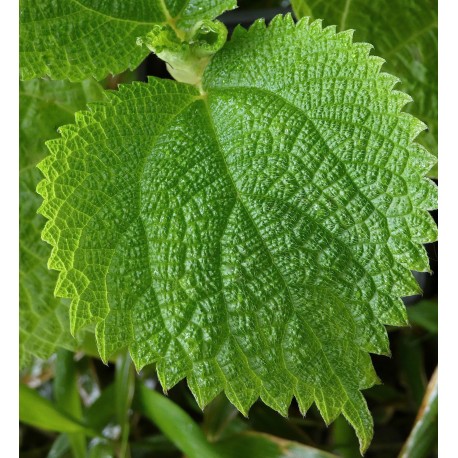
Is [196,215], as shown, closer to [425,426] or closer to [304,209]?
→ [304,209]

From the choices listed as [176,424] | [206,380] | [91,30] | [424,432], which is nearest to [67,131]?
[91,30]

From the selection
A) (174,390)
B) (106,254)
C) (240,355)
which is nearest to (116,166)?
(106,254)

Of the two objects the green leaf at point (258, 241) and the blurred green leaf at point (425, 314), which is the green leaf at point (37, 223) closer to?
the green leaf at point (258, 241)

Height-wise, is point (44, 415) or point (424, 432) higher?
point (424, 432)

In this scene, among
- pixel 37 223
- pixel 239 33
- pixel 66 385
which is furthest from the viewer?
pixel 66 385

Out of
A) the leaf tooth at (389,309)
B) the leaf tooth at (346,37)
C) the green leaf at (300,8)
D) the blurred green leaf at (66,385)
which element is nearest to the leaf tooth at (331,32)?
the leaf tooth at (346,37)

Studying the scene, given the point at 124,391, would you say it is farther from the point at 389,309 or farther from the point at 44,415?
the point at 389,309
